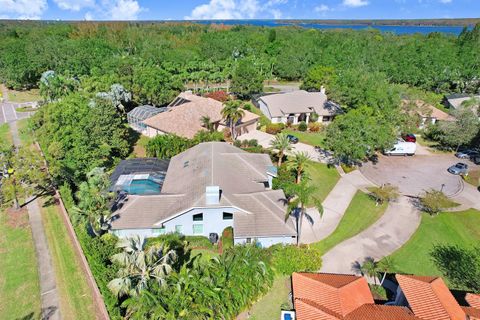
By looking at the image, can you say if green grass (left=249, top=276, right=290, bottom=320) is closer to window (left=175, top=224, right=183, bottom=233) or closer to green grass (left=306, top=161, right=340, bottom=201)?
window (left=175, top=224, right=183, bottom=233)

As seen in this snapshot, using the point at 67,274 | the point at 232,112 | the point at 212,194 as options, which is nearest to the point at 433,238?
the point at 212,194

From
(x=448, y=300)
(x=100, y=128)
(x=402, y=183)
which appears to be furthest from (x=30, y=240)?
(x=402, y=183)

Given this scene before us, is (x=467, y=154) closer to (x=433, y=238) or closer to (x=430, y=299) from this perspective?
(x=433, y=238)

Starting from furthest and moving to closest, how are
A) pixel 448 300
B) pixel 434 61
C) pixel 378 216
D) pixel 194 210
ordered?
pixel 434 61, pixel 378 216, pixel 194 210, pixel 448 300

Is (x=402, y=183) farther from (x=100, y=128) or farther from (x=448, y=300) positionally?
(x=100, y=128)

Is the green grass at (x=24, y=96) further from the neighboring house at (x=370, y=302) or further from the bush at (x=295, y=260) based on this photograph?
the neighboring house at (x=370, y=302)

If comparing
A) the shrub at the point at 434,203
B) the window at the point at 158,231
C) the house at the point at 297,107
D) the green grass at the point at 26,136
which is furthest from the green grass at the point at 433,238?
the green grass at the point at 26,136

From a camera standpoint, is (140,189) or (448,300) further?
(140,189)
